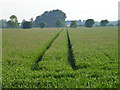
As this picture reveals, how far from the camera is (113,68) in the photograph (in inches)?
703

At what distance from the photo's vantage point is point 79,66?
19.6 metres

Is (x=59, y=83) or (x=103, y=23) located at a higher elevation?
(x=103, y=23)

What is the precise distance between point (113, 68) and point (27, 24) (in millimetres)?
146422

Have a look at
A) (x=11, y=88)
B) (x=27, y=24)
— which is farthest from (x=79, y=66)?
(x=27, y=24)

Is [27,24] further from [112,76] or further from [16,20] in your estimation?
[112,76]

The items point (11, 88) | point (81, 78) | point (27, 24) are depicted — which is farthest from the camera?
point (27, 24)

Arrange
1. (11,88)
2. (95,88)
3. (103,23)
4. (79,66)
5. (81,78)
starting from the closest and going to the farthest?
(95,88), (11,88), (81,78), (79,66), (103,23)

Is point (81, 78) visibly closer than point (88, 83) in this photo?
No

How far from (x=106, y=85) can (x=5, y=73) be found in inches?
321

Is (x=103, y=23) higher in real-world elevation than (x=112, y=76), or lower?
higher

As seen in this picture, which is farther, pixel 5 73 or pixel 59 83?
pixel 5 73

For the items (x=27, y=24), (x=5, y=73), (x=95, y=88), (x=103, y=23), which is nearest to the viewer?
(x=95, y=88)

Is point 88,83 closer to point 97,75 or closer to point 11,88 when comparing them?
point 97,75

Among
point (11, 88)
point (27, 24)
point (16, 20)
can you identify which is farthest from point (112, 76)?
point (16, 20)
